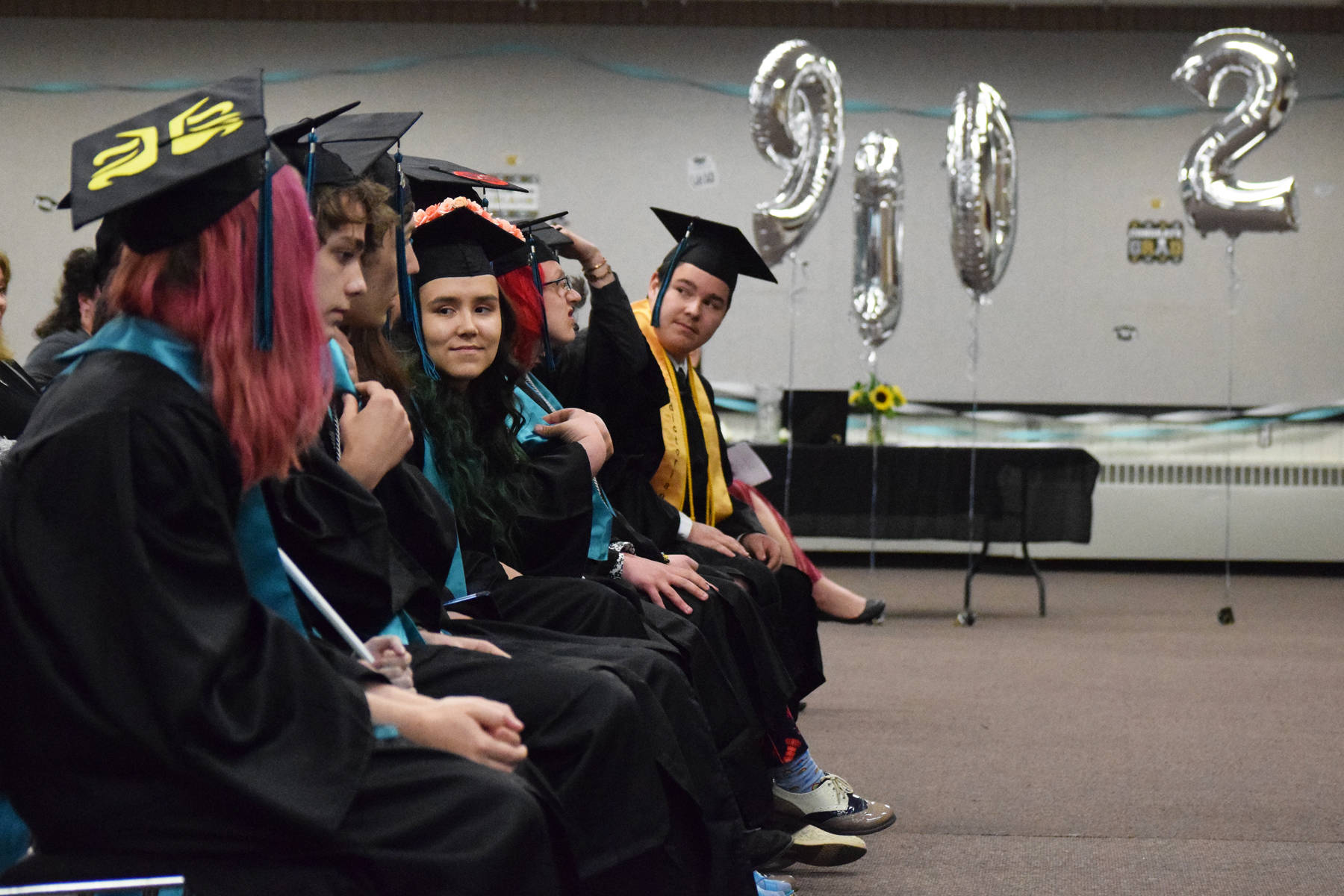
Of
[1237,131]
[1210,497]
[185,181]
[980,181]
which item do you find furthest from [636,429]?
[1210,497]

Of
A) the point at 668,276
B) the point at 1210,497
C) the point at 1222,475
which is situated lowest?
the point at 1210,497

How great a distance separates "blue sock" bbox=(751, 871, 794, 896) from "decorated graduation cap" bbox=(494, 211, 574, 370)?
1.24 meters

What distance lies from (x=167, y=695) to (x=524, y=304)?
1.81 metres

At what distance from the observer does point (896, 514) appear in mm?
7312

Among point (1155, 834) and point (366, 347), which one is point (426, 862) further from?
point (1155, 834)

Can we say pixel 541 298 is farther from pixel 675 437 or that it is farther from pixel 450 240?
pixel 675 437

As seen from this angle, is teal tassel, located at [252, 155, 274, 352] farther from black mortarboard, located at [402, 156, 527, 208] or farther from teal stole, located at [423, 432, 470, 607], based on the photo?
black mortarboard, located at [402, 156, 527, 208]

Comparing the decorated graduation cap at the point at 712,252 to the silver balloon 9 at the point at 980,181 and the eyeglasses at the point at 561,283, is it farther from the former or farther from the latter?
the silver balloon 9 at the point at 980,181

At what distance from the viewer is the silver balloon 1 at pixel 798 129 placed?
612 centimetres

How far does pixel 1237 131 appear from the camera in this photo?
6301 millimetres

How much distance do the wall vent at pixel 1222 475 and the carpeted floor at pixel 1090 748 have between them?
2.08 meters

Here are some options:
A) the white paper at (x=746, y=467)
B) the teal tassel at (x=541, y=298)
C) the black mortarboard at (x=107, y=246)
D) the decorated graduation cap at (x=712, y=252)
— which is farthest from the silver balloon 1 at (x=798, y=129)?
the black mortarboard at (x=107, y=246)

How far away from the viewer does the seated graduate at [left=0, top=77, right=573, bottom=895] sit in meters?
1.25

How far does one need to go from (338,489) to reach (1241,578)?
8.70 meters
